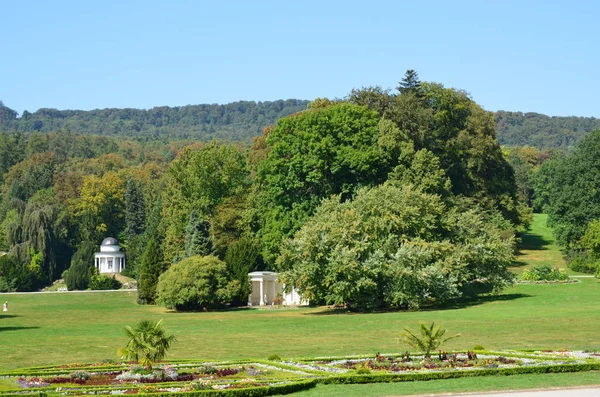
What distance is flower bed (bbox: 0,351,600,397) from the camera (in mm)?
27203

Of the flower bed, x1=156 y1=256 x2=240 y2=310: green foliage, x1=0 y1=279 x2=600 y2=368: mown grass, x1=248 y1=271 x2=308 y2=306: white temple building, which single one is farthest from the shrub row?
x1=248 y1=271 x2=308 y2=306: white temple building

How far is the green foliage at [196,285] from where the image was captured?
72250 mm

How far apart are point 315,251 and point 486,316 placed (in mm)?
13026

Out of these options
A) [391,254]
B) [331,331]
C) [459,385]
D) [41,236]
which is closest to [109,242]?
[41,236]

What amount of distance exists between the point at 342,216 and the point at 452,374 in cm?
3519

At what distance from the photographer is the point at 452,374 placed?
95.7 ft

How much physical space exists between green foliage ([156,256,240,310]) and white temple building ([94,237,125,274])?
47037 millimetres

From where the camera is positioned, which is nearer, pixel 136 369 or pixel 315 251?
pixel 136 369

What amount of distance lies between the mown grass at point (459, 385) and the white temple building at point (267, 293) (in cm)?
4744

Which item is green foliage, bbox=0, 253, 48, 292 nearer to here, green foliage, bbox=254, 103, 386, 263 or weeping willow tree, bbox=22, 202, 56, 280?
weeping willow tree, bbox=22, 202, 56, 280

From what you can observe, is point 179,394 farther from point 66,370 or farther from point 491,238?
point 491,238

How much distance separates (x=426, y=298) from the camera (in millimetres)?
62875

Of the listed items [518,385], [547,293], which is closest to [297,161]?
[547,293]

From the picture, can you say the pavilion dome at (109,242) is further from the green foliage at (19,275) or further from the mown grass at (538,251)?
the mown grass at (538,251)
